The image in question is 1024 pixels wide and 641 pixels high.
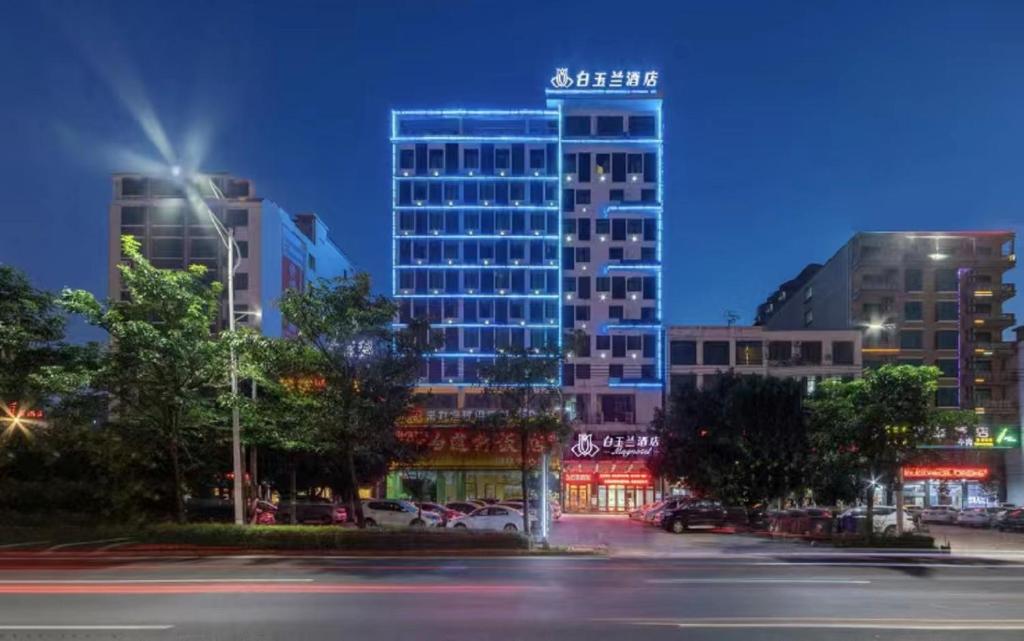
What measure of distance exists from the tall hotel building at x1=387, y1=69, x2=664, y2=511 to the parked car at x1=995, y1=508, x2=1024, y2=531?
29.0 meters

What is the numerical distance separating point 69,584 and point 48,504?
40.4 ft

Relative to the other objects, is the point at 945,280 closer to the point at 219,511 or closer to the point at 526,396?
the point at 526,396

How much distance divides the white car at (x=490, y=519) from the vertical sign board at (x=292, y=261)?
38.3 meters

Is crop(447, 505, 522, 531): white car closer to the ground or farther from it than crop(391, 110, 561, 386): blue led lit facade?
closer to the ground

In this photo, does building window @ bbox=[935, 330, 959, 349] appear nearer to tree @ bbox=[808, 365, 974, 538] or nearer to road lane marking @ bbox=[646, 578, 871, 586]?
tree @ bbox=[808, 365, 974, 538]

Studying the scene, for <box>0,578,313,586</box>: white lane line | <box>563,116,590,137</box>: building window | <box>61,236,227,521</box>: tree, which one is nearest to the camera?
<box>0,578,313,586</box>: white lane line

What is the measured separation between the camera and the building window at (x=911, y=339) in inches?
2419

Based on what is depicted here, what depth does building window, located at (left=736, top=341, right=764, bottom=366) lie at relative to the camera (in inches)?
2370

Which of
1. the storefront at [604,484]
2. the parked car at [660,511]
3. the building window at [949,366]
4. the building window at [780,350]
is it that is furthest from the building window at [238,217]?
the building window at [949,366]

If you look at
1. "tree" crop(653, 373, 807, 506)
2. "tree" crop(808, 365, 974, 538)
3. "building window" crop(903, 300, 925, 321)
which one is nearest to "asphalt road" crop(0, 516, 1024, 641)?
"tree" crop(808, 365, 974, 538)

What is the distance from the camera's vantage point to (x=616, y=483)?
57.5 m

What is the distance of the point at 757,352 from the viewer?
2378 inches

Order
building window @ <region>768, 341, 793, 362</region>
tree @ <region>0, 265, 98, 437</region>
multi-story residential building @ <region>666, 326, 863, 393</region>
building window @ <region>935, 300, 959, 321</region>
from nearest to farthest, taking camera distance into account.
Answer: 1. tree @ <region>0, 265, 98, 437</region>
2. multi-story residential building @ <region>666, 326, 863, 393</region>
3. building window @ <region>768, 341, 793, 362</region>
4. building window @ <region>935, 300, 959, 321</region>

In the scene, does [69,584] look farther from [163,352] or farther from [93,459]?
[93,459]
